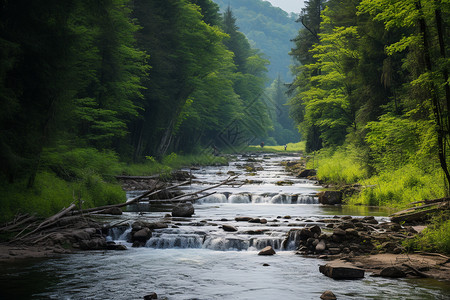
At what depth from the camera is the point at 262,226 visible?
59.9ft

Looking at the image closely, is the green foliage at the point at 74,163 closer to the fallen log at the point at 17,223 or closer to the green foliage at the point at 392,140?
the fallen log at the point at 17,223

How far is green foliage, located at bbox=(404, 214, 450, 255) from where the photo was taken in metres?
12.7

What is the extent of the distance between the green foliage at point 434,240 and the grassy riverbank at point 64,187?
10901 millimetres

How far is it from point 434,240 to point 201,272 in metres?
6.61

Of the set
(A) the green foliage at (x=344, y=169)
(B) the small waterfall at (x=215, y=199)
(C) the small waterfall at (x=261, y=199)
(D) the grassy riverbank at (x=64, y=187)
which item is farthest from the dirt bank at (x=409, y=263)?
(A) the green foliage at (x=344, y=169)

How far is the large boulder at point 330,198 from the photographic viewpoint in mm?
25297

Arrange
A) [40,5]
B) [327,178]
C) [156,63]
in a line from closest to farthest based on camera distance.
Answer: [40,5]
[327,178]
[156,63]

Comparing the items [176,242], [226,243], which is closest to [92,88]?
[176,242]

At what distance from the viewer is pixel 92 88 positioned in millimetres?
28219

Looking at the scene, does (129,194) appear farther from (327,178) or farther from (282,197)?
(327,178)

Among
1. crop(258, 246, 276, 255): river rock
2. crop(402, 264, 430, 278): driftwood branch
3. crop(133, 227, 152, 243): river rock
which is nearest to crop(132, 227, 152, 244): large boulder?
crop(133, 227, 152, 243): river rock

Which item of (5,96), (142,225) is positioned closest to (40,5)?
(5,96)

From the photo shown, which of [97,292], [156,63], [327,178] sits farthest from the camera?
[156,63]

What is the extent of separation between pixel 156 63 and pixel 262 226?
76.2 ft
